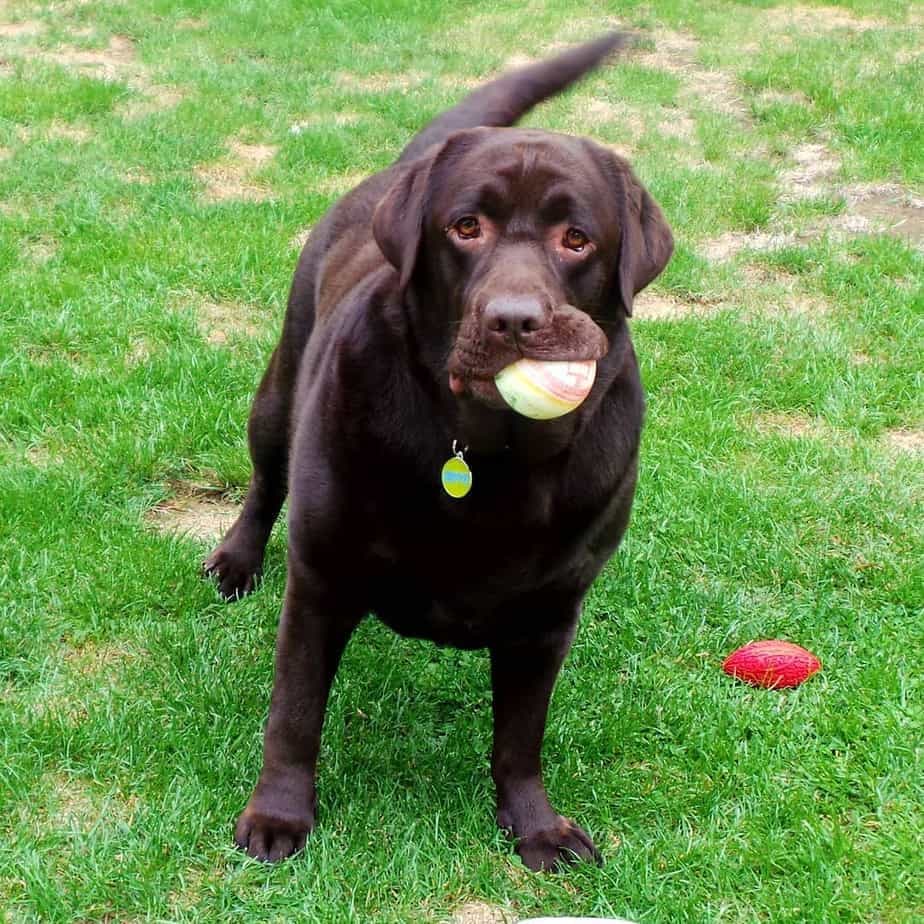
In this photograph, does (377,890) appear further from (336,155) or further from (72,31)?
(72,31)

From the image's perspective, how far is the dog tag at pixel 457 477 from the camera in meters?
2.50

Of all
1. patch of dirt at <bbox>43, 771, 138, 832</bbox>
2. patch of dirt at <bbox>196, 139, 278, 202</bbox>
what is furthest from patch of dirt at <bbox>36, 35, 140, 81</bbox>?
patch of dirt at <bbox>43, 771, 138, 832</bbox>

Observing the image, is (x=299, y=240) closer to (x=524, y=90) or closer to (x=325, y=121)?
(x=325, y=121)

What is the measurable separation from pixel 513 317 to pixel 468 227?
0.35 m

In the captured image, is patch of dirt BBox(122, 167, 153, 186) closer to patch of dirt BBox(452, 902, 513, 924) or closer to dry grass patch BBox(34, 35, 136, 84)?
dry grass patch BBox(34, 35, 136, 84)

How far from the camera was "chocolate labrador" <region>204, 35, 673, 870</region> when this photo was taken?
7.95 feet

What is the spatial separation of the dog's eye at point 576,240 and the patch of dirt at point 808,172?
4499mm

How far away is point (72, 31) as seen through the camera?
347 inches

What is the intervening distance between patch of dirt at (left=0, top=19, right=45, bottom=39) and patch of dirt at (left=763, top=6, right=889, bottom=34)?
214 inches

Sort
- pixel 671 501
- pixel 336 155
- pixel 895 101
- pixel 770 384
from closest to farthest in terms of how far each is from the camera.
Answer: pixel 671 501
pixel 770 384
pixel 336 155
pixel 895 101

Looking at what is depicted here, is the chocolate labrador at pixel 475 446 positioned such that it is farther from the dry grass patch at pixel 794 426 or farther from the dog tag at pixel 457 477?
the dry grass patch at pixel 794 426

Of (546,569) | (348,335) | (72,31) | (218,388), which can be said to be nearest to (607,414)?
(546,569)

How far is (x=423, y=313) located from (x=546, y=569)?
1.89 feet

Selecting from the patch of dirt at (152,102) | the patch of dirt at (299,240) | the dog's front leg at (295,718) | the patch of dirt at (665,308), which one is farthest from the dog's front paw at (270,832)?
the patch of dirt at (152,102)
